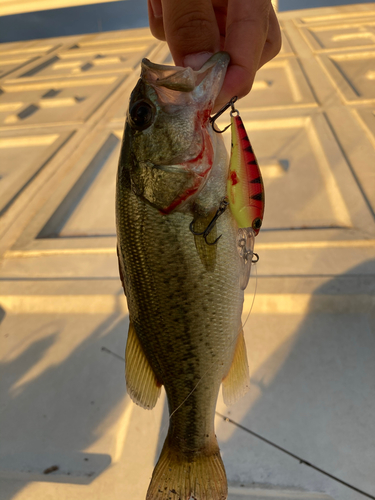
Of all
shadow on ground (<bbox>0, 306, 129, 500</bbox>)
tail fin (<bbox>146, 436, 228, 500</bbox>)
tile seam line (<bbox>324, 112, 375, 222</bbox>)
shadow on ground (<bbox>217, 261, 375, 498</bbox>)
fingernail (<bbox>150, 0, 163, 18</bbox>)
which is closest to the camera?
tail fin (<bbox>146, 436, 228, 500</bbox>)

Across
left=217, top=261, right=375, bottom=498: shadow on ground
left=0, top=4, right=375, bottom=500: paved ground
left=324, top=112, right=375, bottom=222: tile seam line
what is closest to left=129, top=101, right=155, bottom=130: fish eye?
left=0, top=4, right=375, bottom=500: paved ground

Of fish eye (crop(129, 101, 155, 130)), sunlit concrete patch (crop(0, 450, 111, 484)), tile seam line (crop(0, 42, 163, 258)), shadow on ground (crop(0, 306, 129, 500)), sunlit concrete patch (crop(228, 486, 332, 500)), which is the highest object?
fish eye (crop(129, 101, 155, 130))

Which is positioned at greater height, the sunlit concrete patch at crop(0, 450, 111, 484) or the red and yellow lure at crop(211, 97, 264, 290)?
the red and yellow lure at crop(211, 97, 264, 290)

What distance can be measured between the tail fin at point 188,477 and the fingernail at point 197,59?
1.65 metres

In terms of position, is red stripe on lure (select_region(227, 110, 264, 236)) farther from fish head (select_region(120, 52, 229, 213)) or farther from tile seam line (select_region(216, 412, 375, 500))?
tile seam line (select_region(216, 412, 375, 500))

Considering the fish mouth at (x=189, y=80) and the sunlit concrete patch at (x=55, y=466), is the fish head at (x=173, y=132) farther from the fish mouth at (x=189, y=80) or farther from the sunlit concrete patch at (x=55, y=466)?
the sunlit concrete patch at (x=55, y=466)

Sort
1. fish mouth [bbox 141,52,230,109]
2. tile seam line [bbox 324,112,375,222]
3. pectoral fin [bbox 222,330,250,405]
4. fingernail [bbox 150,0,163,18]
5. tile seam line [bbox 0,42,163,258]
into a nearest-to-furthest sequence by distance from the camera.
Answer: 1. fish mouth [bbox 141,52,230,109]
2. pectoral fin [bbox 222,330,250,405]
3. fingernail [bbox 150,0,163,18]
4. tile seam line [bbox 324,112,375,222]
5. tile seam line [bbox 0,42,163,258]

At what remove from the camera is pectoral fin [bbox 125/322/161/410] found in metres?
1.23

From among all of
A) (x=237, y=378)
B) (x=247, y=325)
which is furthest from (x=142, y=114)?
(x=247, y=325)

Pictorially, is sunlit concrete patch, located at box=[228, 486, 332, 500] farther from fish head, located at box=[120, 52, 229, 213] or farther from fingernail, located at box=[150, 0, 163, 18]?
fingernail, located at box=[150, 0, 163, 18]

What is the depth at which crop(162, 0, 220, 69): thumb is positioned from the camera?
4.21 ft

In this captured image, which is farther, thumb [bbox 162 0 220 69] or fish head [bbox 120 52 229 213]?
thumb [bbox 162 0 220 69]

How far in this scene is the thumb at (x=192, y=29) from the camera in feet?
4.21

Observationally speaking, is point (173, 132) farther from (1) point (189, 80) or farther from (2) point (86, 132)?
(2) point (86, 132)
